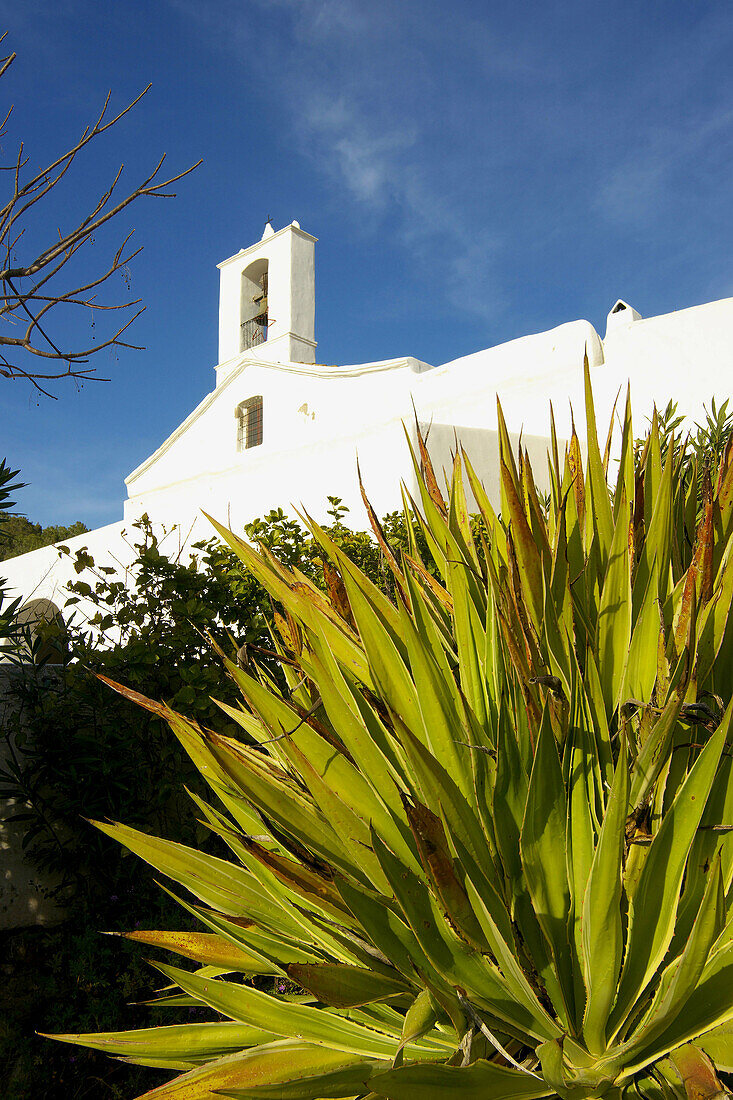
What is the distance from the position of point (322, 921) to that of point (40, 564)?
14.0 meters

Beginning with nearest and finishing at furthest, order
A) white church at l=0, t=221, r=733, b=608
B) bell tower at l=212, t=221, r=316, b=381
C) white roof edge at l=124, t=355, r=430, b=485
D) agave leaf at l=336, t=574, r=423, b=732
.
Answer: agave leaf at l=336, t=574, r=423, b=732 < white church at l=0, t=221, r=733, b=608 < white roof edge at l=124, t=355, r=430, b=485 < bell tower at l=212, t=221, r=316, b=381

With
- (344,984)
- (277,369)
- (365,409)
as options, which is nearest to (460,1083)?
(344,984)

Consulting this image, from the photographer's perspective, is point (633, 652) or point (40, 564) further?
point (40, 564)

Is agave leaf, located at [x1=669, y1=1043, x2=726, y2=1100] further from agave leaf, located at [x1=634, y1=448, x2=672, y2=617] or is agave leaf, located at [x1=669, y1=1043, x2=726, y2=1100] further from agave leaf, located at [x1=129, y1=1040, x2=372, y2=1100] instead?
agave leaf, located at [x1=634, y1=448, x2=672, y2=617]

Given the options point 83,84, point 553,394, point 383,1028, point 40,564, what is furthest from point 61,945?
point 40,564

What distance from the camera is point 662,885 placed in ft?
3.46

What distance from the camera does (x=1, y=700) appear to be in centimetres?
344

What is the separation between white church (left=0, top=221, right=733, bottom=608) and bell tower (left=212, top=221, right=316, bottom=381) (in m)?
0.06

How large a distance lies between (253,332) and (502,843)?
16.9 m

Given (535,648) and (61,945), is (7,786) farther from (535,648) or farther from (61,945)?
(535,648)

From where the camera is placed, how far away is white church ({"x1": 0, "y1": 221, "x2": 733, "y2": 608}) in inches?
343

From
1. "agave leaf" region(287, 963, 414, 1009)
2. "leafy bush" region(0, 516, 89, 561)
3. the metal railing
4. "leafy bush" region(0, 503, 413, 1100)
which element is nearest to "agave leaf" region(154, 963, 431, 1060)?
"agave leaf" region(287, 963, 414, 1009)

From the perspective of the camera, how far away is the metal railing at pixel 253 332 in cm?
1666

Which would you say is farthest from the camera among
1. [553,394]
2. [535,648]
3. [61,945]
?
[553,394]
